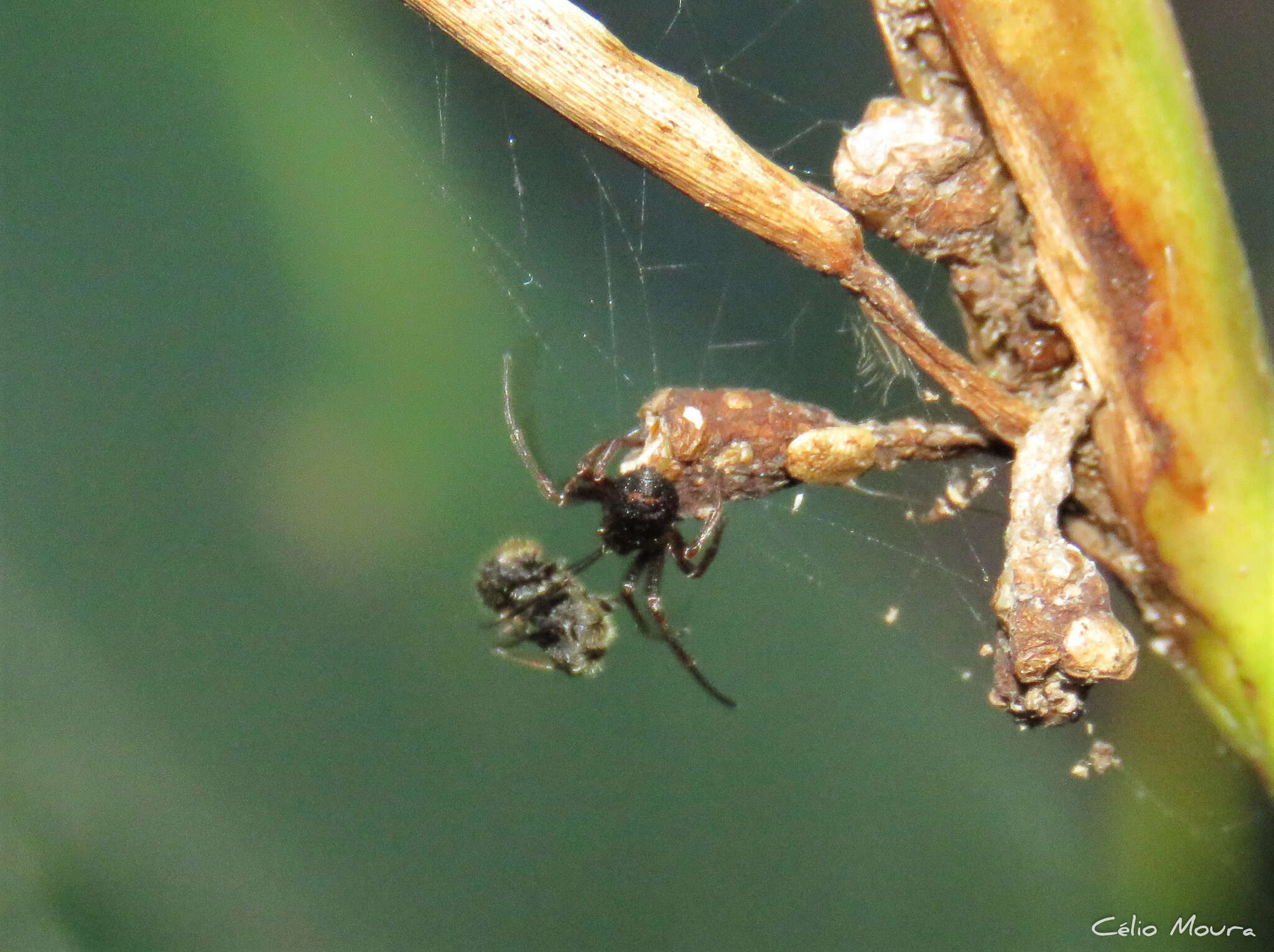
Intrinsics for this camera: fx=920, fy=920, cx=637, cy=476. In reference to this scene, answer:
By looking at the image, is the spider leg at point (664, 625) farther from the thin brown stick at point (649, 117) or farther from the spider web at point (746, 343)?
the thin brown stick at point (649, 117)

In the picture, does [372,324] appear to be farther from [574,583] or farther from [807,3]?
[807,3]

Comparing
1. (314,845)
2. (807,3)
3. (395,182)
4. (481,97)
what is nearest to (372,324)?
(395,182)

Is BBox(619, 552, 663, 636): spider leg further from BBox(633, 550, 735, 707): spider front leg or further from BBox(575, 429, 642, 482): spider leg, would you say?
BBox(575, 429, 642, 482): spider leg
